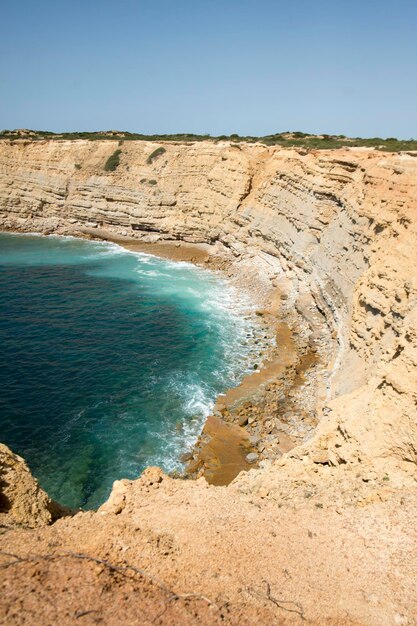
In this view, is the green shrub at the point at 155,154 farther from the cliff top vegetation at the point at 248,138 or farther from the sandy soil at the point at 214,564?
the sandy soil at the point at 214,564

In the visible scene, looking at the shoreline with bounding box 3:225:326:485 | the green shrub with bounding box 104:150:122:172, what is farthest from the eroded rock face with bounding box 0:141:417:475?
the shoreline with bounding box 3:225:326:485

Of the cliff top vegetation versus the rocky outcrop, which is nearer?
the rocky outcrop

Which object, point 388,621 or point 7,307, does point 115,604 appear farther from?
point 7,307

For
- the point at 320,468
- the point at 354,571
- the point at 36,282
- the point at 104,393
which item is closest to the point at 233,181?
the point at 36,282

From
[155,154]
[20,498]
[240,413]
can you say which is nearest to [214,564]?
[20,498]

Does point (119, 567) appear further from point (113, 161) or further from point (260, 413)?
point (113, 161)

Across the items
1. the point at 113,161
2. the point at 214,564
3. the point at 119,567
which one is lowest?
the point at 214,564

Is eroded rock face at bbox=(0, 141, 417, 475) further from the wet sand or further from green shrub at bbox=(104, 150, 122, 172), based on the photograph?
the wet sand
